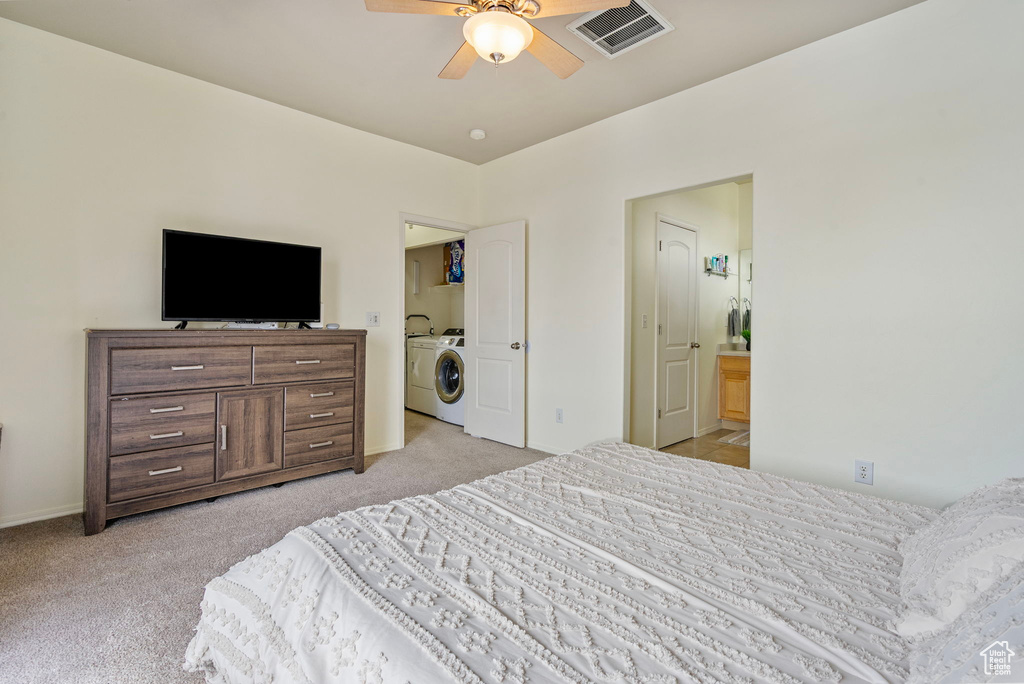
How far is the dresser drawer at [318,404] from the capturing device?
304 centimetres

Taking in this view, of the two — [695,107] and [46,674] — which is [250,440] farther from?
[695,107]

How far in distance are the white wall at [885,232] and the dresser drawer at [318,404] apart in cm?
264

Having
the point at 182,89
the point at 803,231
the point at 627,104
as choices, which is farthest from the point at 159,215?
the point at 803,231

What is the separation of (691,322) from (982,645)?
13.3ft

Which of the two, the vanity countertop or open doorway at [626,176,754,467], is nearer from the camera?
open doorway at [626,176,754,467]

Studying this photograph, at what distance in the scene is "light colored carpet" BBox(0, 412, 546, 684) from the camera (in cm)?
150

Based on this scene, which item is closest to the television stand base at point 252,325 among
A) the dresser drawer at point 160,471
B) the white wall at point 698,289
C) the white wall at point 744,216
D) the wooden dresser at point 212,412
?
the wooden dresser at point 212,412

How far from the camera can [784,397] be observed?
107 inches

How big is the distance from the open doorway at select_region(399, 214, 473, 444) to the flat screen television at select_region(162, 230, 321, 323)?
0.95 m

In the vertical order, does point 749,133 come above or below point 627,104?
below

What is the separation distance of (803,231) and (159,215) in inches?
151

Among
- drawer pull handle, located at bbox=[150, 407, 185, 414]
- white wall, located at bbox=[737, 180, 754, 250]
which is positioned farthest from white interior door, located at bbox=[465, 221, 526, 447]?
white wall, located at bbox=[737, 180, 754, 250]

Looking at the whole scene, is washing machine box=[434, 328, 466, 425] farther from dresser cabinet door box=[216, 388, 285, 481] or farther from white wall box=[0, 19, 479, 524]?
dresser cabinet door box=[216, 388, 285, 481]
